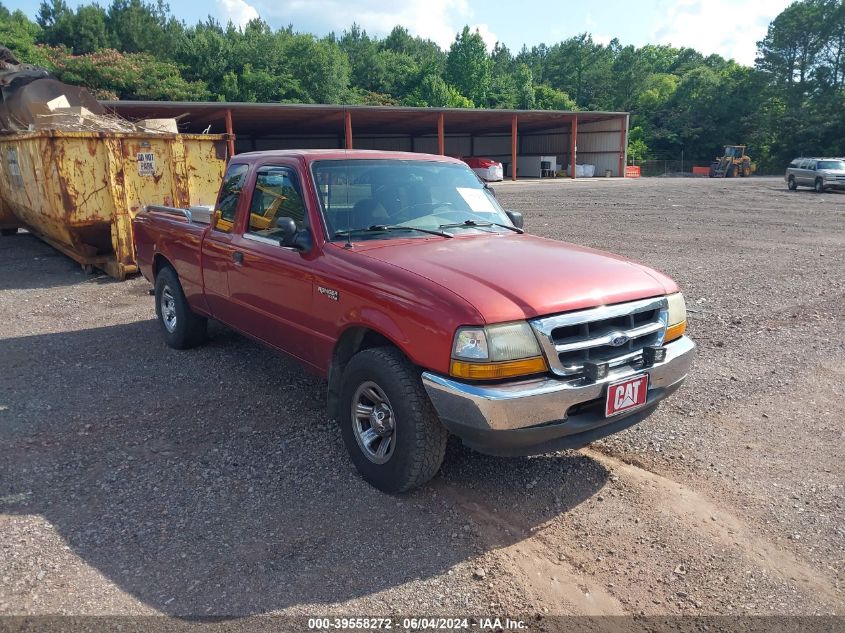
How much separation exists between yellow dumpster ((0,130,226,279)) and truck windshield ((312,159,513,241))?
6351 millimetres

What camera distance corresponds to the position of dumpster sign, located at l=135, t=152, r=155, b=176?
9.59 meters

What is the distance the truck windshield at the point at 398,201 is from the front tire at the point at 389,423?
1019 mm

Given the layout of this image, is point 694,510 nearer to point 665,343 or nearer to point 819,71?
point 665,343

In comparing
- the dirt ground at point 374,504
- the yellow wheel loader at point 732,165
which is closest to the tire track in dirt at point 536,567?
the dirt ground at point 374,504

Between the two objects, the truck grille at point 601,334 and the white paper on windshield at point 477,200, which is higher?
the white paper on windshield at point 477,200

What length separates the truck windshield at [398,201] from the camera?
166 inches

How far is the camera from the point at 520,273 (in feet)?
11.6

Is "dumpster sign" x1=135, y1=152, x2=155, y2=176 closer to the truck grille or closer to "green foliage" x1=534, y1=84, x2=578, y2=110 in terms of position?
the truck grille

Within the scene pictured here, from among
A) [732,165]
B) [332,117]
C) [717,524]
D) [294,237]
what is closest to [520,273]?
[294,237]

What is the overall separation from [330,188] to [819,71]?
84733mm

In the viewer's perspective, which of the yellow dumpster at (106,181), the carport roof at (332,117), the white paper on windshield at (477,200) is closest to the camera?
the white paper on windshield at (477,200)

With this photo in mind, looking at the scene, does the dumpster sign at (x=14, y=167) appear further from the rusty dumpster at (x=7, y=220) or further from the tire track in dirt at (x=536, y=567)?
the tire track in dirt at (x=536, y=567)

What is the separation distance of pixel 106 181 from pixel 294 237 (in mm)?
6640

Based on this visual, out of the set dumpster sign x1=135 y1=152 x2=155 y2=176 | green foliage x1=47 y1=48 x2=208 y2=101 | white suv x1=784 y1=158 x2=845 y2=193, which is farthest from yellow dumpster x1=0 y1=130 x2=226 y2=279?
green foliage x1=47 y1=48 x2=208 y2=101
